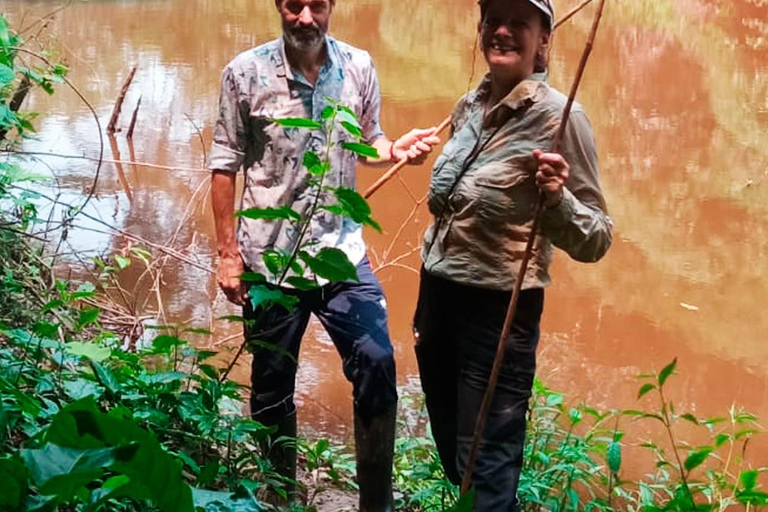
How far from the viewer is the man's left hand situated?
2.22m

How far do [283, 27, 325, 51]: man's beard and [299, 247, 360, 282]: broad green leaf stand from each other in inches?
30.8

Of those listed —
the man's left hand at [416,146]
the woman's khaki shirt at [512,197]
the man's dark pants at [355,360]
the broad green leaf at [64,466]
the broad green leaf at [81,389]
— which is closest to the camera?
the broad green leaf at [64,466]

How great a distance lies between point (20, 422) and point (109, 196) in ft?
14.2

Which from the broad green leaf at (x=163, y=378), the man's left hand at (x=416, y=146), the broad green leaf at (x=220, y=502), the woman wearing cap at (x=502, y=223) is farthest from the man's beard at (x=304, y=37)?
the broad green leaf at (x=220, y=502)

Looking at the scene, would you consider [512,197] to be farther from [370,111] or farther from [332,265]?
[370,111]

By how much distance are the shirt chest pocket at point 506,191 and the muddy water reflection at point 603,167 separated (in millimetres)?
1826

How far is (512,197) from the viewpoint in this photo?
1.94m

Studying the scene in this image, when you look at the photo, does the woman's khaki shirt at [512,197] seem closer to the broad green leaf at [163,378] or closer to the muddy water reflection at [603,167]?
the broad green leaf at [163,378]

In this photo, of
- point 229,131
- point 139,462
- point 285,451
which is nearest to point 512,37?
point 229,131

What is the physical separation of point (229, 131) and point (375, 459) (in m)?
0.93

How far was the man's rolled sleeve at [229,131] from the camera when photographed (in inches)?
92.0

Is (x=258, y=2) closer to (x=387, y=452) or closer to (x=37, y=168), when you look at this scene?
(x=37, y=168)

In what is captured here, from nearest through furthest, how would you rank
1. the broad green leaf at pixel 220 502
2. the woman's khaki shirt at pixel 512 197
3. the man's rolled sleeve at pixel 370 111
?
the broad green leaf at pixel 220 502, the woman's khaki shirt at pixel 512 197, the man's rolled sleeve at pixel 370 111

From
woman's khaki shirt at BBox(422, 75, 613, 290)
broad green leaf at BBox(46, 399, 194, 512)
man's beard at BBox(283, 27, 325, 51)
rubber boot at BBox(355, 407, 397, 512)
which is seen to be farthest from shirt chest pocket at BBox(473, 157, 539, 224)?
broad green leaf at BBox(46, 399, 194, 512)
